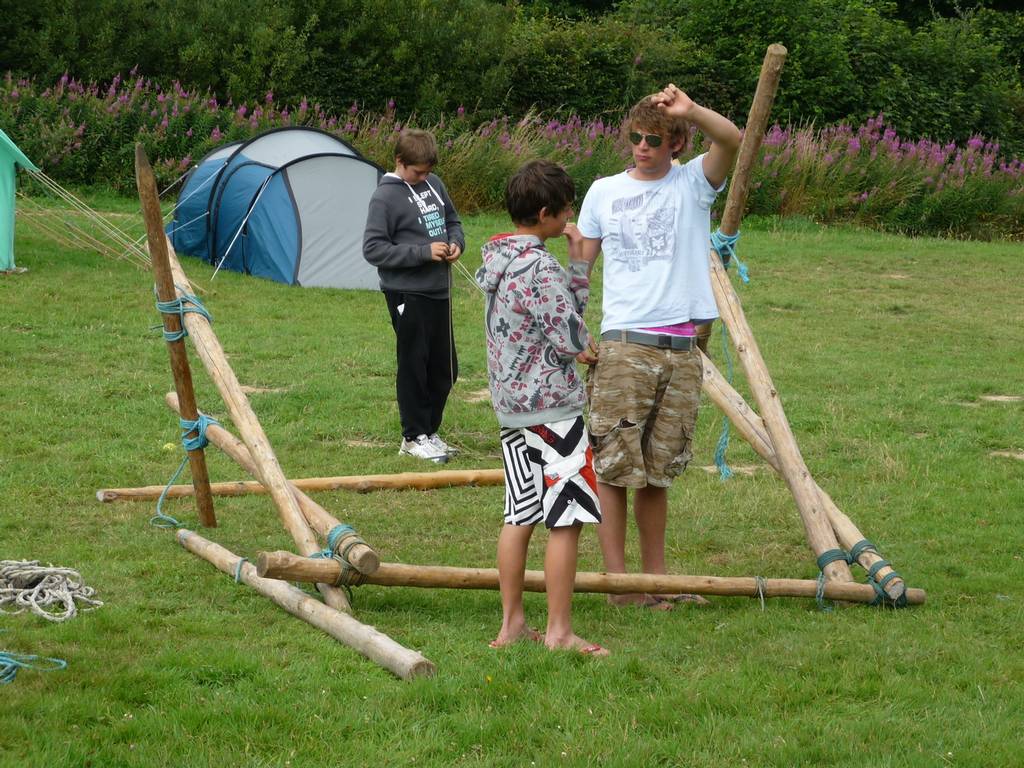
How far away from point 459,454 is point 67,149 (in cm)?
1222

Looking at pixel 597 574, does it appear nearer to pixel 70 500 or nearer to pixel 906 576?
pixel 906 576

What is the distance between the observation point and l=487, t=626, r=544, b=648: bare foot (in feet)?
15.6

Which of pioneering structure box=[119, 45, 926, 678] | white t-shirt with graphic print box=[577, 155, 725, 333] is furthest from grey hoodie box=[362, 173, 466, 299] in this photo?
white t-shirt with graphic print box=[577, 155, 725, 333]

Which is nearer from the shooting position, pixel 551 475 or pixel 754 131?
pixel 551 475

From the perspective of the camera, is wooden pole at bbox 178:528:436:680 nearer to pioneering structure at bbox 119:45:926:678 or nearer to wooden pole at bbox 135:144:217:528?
pioneering structure at bbox 119:45:926:678

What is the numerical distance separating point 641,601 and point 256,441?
1.89m

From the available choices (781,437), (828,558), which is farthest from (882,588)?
(781,437)

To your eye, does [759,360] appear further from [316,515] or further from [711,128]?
[316,515]

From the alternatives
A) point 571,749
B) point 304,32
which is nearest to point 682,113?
point 571,749

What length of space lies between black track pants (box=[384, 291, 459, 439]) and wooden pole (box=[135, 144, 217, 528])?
1.80 m

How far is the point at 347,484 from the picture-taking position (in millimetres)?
7258

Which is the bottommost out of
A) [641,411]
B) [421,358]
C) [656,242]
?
[421,358]

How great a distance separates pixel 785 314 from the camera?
46.3ft

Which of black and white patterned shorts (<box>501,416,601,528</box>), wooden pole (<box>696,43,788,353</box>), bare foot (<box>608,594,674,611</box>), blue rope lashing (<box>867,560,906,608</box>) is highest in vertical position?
wooden pole (<box>696,43,788,353</box>)
